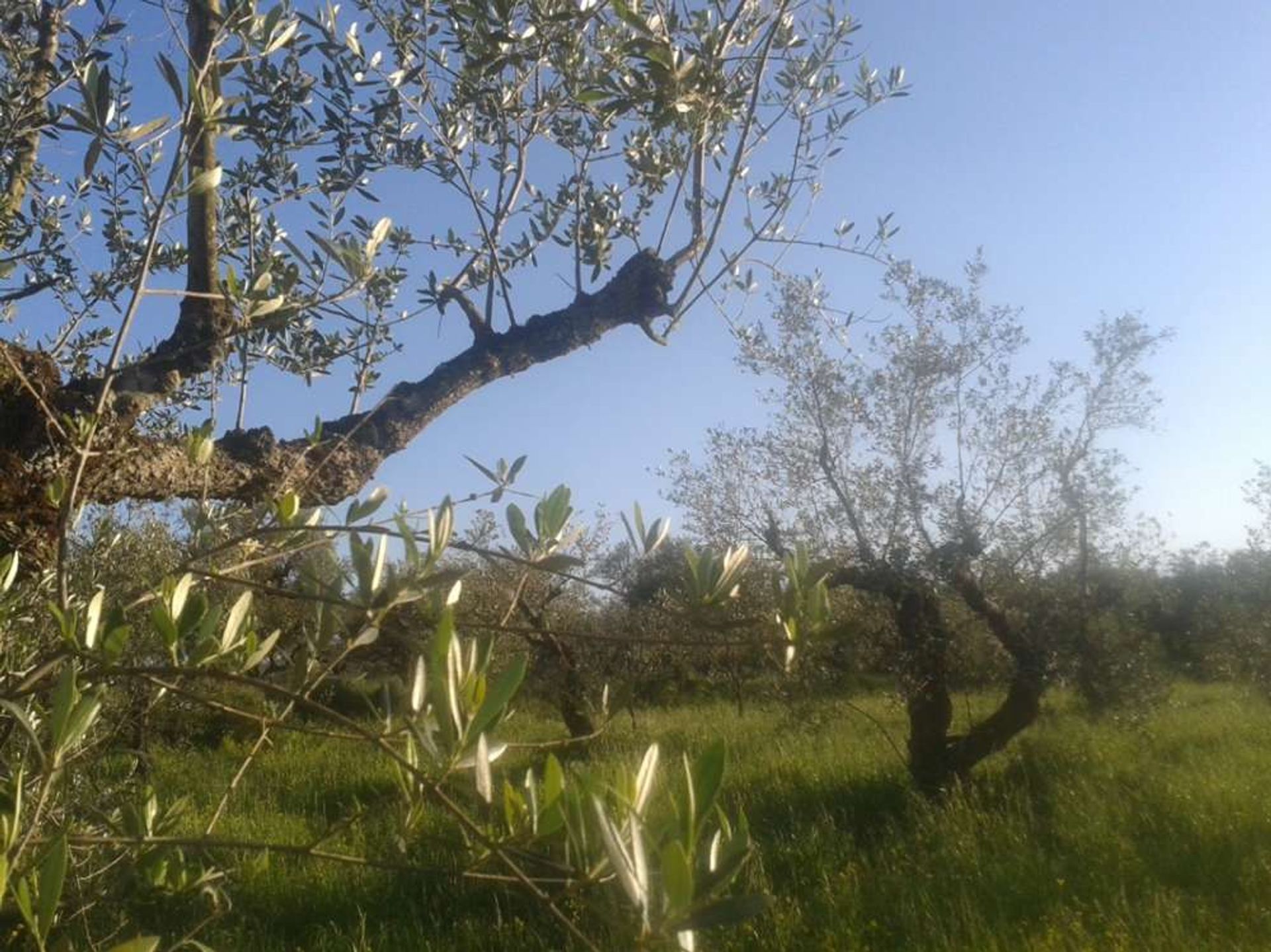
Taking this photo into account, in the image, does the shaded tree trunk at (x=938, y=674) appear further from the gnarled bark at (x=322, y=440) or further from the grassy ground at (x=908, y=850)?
the gnarled bark at (x=322, y=440)

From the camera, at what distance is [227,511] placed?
303 centimetres

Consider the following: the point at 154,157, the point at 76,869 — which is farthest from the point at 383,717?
the point at 154,157

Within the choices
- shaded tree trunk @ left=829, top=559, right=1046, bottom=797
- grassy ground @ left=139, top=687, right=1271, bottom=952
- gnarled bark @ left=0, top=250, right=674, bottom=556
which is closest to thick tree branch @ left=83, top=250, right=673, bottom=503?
gnarled bark @ left=0, top=250, right=674, bottom=556

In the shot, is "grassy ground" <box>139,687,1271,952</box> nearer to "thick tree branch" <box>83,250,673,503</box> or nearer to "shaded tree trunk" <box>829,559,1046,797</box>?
"shaded tree trunk" <box>829,559,1046,797</box>

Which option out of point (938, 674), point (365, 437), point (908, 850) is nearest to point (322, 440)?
point (365, 437)

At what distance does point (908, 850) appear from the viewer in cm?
682

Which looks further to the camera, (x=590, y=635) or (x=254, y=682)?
(x=590, y=635)

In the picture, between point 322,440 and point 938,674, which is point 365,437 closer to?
point 322,440

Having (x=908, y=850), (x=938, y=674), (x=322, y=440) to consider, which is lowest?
(x=908, y=850)

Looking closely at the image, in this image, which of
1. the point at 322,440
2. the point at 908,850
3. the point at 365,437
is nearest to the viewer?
the point at 322,440

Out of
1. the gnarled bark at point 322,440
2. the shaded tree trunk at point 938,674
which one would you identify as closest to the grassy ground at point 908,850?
the shaded tree trunk at point 938,674

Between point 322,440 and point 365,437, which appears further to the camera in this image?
point 365,437

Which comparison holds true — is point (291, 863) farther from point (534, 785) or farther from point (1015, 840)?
point (534, 785)

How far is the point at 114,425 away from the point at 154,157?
1.29 meters
